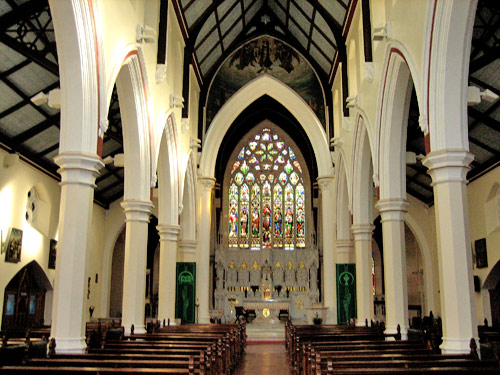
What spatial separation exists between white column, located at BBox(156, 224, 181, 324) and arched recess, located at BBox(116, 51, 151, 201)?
3.79 m

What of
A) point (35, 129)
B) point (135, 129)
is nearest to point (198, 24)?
point (35, 129)

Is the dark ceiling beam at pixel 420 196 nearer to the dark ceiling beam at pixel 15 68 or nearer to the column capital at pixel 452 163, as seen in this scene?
the column capital at pixel 452 163

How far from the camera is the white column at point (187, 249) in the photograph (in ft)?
64.3

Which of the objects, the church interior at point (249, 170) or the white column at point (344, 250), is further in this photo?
the white column at point (344, 250)

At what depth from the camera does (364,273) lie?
1541 centimetres

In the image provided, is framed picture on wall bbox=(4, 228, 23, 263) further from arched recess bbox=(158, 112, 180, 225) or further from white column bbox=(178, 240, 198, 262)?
white column bbox=(178, 240, 198, 262)

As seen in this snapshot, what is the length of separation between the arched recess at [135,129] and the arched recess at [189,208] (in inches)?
275

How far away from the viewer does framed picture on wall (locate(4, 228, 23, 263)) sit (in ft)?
49.5

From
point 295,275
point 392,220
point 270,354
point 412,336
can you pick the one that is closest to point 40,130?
point 270,354

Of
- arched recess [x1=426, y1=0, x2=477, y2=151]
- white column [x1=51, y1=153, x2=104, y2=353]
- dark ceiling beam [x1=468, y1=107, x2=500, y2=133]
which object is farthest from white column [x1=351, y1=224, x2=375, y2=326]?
white column [x1=51, y1=153, x2=104, y2=353]

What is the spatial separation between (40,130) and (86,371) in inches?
443

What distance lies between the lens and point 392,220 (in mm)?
12367

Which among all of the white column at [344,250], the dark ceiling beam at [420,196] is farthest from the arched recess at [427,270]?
the white column at [344,250]

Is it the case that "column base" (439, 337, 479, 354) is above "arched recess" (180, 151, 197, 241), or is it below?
below
